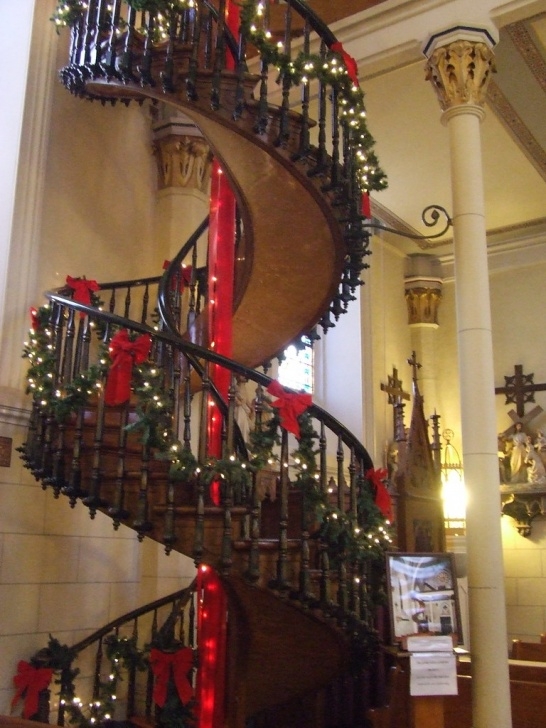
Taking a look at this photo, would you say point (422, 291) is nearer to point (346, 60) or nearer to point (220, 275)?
point (346, 60)

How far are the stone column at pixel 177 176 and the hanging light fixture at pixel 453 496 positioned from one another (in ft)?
13.8

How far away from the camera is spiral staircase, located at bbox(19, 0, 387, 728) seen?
334 centimetres

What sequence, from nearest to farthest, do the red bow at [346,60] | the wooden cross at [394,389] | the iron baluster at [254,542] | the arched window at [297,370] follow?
the iron baluster at [254,542] → the red bow at [346,60] → the arched window at [297,370] → the wooden cross at [394,389]

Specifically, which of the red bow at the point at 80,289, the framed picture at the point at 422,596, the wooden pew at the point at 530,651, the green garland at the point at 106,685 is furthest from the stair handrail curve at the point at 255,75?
the wooden pew at the point at 530,651

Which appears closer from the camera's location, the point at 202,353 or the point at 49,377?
the point at 202,353

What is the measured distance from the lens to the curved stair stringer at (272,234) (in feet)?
13.0

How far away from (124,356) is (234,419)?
660 mm

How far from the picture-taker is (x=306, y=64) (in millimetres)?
4070

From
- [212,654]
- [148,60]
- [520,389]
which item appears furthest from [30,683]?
[520,389]

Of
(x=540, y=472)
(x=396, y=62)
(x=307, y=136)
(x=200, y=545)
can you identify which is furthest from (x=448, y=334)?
(x=200, y=545)

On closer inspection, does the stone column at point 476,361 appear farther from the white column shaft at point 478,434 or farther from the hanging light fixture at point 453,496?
the hanging light fixture at point 453,496

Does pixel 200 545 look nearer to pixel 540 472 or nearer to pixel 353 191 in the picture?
pixel 353 191

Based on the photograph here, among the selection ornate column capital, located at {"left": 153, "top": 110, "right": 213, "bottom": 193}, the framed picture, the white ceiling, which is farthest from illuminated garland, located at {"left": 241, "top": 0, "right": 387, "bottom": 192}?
the framed picture

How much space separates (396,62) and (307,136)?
2001 mm
